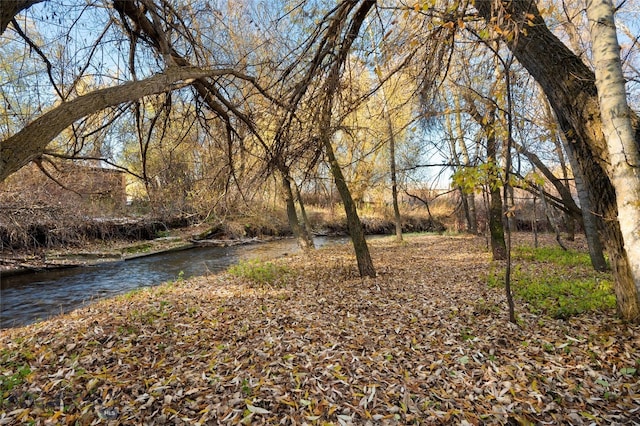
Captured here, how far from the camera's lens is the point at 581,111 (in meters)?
3.12

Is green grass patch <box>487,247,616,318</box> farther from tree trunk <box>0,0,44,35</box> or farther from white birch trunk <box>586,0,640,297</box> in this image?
tree trunk <box>0,0,44,35</box>

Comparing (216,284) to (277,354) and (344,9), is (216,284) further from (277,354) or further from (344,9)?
(344,9)

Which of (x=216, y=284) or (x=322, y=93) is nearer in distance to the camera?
(x=322, y=93)

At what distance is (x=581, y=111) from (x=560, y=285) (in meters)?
2.98

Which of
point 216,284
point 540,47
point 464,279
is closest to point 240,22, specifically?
point 540,47

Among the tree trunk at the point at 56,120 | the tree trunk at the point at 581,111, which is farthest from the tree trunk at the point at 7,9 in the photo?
the tree trunk at the point at 581,111

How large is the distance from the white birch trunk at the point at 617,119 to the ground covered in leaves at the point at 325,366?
1.03 metres

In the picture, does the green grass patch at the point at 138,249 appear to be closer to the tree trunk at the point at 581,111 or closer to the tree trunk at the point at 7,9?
the tree trunk at the point at 7,9

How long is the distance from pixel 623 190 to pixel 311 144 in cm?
318

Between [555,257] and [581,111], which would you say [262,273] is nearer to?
[581,111]

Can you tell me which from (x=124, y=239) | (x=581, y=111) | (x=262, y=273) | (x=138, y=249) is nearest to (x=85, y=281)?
(x=138, y=249)

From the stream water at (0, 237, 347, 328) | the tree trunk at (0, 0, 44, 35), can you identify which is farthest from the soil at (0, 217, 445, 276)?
the tree trunk at (0, 0, 44, 35)

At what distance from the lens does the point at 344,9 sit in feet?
10.4

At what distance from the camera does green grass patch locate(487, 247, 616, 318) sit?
394cm
